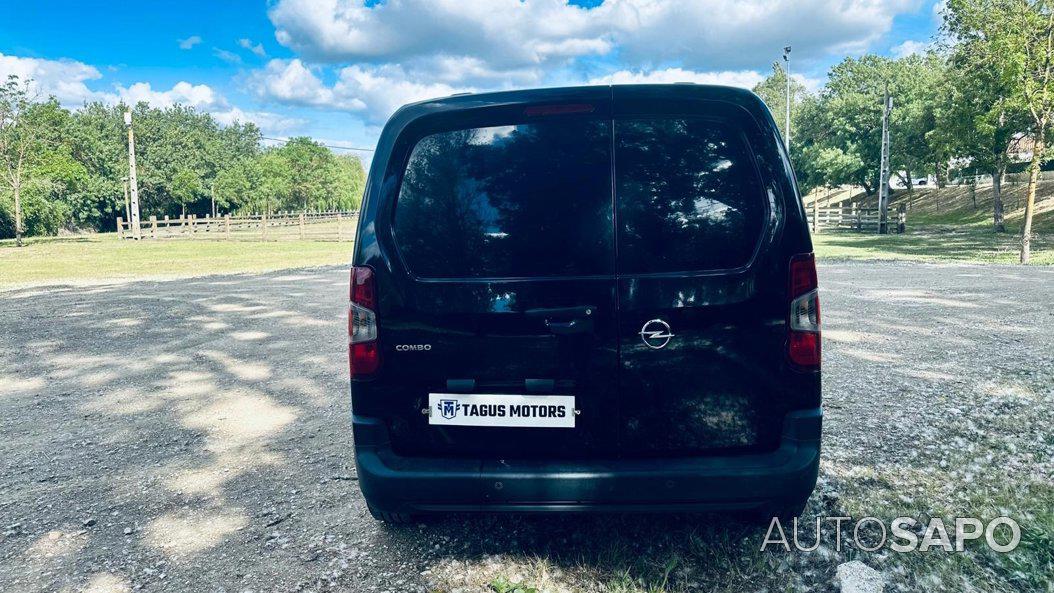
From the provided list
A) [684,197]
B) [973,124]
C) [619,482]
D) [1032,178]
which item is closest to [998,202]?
[973,124]

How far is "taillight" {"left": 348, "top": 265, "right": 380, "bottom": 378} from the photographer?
268 centimetres

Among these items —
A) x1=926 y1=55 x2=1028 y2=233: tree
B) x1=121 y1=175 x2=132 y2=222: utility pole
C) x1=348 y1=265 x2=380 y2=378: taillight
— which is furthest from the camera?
x1=121 y1=175 x2=132 y2=222: utility pole

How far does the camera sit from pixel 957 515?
327 centimetres

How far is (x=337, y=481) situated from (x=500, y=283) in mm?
1934

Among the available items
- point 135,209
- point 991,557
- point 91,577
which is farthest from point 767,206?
point 135,209

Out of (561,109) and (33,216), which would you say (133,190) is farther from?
(561,109)

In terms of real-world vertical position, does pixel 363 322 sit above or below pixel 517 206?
below

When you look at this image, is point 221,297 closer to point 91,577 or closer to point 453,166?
point 91,577

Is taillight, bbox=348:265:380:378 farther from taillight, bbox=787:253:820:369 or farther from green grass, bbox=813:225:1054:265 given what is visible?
green grass, bbox=813:225:1054:265

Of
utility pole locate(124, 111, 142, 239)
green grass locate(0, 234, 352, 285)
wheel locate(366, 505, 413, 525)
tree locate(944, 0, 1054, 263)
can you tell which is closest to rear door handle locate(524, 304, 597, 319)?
wheel locate(366, 505, 413, 525)

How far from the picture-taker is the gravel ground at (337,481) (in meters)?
2.84

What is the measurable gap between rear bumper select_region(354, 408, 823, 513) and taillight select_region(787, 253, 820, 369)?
0.69 feet

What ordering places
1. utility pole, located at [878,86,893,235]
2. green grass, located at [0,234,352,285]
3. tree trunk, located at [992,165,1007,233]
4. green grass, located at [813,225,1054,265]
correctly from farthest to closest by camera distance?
tree trunk, located at [992,165,1007,233] < utility pole, located at [878,86,893,235] < green grass, located at [813,225,1054,265] < green grass, located at [0,234,352,285]

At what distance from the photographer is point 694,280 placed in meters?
2.53
